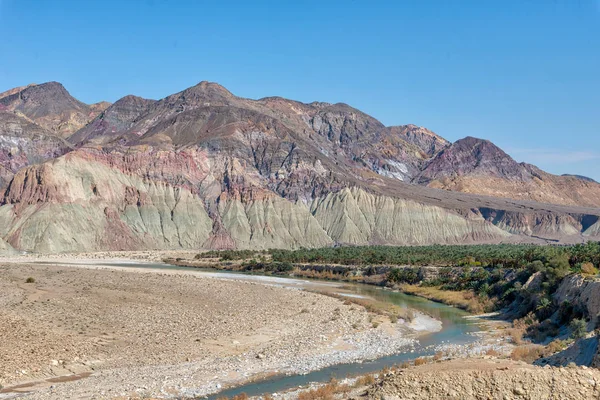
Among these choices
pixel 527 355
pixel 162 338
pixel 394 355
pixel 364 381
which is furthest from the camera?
pixel 162 338

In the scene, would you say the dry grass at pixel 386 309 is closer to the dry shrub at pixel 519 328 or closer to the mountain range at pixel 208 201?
the dry shrub at pixel 519 328

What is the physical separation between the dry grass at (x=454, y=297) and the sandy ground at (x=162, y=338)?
9.88 m

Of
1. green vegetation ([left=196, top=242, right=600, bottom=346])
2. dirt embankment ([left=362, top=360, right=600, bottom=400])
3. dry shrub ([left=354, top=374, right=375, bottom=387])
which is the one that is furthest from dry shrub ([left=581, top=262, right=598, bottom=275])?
dirt embankment ([left=362, top=360, right=600, bottom=400])

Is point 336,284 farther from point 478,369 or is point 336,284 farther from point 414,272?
point 478,369

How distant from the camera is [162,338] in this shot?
29469 mm

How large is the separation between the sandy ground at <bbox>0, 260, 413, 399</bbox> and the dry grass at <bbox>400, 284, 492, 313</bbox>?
988 cm

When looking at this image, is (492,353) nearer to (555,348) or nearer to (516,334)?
(555,348)

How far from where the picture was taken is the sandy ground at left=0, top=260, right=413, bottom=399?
22203 millimetres

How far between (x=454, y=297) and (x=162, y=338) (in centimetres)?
3132

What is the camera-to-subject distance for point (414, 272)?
2655 inches

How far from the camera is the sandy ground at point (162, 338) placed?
2220 cm

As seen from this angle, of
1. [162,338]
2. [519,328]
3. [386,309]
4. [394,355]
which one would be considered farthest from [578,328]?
[162,338]

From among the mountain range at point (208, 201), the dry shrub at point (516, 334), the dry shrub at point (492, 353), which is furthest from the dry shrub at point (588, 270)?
A: the mountain range at point (208, 201)

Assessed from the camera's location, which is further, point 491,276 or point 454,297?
point 491,276
